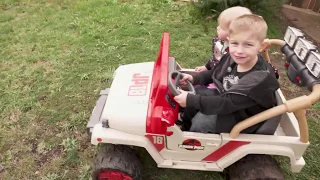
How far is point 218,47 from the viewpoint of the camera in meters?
2.64

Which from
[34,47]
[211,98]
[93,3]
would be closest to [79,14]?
[93,3]

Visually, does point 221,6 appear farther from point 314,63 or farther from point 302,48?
point 314,63

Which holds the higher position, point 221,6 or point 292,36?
point 292,36

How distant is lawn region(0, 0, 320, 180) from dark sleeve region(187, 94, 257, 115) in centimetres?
76

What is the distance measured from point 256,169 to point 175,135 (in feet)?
1.80

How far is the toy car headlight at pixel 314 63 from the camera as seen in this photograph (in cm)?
173

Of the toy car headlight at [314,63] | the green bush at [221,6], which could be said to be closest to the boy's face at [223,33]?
the toy car headlight at [314,63]

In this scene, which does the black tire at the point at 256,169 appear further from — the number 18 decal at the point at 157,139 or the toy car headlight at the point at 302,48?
the toy car headlight at the point at 302,48

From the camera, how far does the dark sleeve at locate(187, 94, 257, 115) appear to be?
1796 millimetres

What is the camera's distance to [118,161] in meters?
2.03

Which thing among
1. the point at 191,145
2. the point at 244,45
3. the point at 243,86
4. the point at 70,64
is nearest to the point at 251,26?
the point at 244,45

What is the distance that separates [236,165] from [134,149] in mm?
700

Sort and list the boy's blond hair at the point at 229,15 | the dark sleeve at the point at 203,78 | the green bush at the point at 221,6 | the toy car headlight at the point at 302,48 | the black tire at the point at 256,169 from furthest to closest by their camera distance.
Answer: the green bush at the point at 221,6 → the dark sleeve at the point at 203,78 → the boy's blond hair at the point at 229,15 → the black tire at the point at 256,169 → the toy car headlight at the point at 302,48

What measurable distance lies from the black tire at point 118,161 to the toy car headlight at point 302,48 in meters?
A: 1.21
